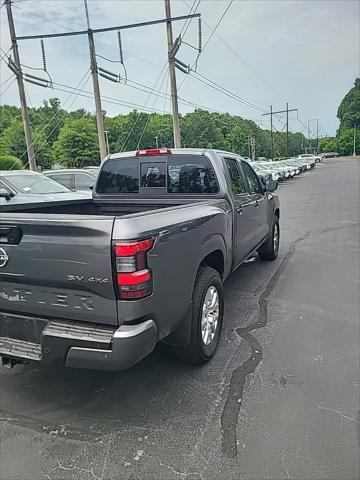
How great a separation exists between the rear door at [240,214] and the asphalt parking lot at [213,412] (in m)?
0.81

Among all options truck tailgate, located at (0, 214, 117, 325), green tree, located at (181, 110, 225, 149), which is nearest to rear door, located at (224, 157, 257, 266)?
truck tailgate, located at (0, 214, 117, 325)

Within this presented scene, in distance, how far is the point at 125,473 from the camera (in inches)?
93.8

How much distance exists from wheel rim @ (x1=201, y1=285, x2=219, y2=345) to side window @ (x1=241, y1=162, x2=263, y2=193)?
226 centimetres

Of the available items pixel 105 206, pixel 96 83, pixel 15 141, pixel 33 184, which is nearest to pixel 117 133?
pixel 15 141

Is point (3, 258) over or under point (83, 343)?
over

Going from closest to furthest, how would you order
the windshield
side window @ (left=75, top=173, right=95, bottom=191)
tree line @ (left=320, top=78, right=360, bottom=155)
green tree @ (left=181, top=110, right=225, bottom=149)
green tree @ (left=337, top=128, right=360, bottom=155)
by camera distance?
the windshield → side window @ (left=75, top=173, right=95, bottom=191) → green tree @ (left=181, top=110, right=225, bottom=149) → green tree @ (left=337, top=128, right=360, bottom=155) → tree line @ (left=320, top=78, right=360, bottom=155)

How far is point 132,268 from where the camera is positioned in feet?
8.02

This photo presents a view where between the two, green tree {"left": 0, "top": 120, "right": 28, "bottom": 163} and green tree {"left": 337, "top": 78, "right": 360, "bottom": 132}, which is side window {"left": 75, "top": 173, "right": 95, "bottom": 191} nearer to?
green tree {"left": 0, "top": 120, "right": 28, "bottom": 163}

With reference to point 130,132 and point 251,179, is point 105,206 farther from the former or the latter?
point 130,132

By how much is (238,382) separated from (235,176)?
259cm

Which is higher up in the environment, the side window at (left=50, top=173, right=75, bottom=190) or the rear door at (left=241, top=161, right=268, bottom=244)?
the side window at (left=50, top=173, right=75, bottom=190)

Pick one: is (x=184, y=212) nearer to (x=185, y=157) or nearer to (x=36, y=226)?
(x=36, y=226)

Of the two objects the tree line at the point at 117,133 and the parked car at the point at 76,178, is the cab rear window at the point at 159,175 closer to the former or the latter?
the parked car at the point at 76,178

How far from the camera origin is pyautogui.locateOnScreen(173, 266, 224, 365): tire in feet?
10.9
